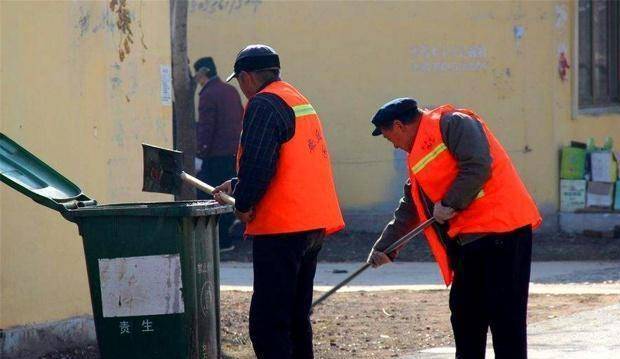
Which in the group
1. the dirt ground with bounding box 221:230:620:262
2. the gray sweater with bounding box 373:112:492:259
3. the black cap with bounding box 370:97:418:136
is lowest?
the dirt ground with bounding box 221:230:620:262

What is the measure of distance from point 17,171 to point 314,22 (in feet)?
25.7

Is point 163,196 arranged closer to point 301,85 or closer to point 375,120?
point 375,120

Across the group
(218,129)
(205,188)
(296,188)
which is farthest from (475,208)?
(218,129)

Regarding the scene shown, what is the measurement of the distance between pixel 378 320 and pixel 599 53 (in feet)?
21.0

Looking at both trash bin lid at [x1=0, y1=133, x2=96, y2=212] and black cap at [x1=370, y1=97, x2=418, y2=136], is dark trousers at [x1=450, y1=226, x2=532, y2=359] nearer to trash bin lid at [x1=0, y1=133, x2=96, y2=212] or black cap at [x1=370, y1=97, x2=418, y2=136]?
black cap at [x1=370, y1=97, x2=418, y2=136]

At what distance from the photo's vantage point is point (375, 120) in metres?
5.79

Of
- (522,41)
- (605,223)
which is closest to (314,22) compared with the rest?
(522,41)

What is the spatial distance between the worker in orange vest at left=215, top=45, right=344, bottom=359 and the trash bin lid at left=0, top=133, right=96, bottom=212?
94 centimetres

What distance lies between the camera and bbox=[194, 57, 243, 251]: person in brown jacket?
12508mm

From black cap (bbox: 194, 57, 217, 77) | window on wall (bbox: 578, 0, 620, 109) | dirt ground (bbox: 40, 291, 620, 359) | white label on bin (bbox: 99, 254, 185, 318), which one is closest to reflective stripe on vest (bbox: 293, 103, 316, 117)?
white label on bin (bbox: 99, 254, 185, 318)

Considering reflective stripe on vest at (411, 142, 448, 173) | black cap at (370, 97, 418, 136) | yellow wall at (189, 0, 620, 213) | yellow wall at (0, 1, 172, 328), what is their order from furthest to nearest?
yellow wall at (189, 0, 620, 213)
yellow wall at (0, 1, 172, 328)
black cap at (370, 97, 418, 136)
reflective stripe on vest at (411, 142, 448, 173)

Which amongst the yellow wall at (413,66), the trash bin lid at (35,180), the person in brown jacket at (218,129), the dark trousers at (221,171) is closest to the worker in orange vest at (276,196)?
the trash bin lid at (35,180)

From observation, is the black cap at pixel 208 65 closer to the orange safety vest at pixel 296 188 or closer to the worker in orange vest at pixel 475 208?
the orange safety vest at pixel 296 188

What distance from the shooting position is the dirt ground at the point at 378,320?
7871mm
